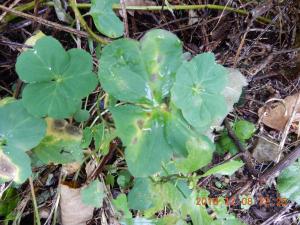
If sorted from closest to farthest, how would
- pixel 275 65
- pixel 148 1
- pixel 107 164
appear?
1. pixel 107 164
2. pixel 148 1
3. pixel 275 65

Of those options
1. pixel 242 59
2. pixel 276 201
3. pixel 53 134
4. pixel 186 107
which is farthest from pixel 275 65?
pixel 53 134

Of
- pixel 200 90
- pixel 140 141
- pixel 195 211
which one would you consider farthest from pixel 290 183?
pixel 140 141

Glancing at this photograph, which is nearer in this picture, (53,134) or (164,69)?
(164,69)

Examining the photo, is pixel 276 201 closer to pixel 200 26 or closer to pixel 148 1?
pixel 200 26

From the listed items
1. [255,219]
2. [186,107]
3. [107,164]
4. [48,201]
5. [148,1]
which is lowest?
[255,219]

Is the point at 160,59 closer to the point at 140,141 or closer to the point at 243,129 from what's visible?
the point at 140,141

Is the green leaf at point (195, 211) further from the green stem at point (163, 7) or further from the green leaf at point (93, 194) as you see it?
the green stem at point (163, 7)

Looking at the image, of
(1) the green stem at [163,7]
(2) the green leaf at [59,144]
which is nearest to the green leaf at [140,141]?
(2) the green leaf at [59,144]
